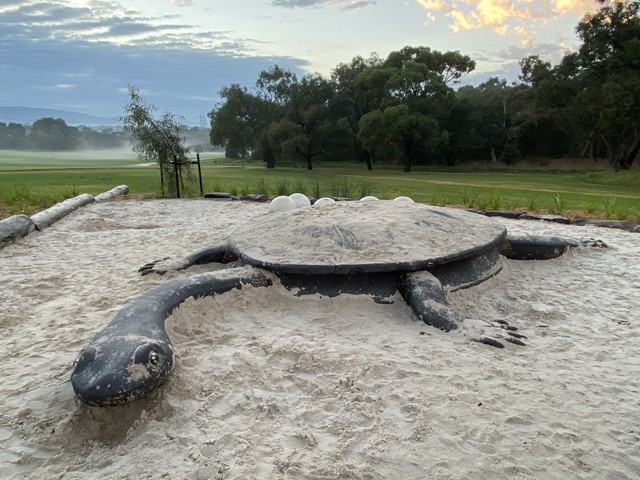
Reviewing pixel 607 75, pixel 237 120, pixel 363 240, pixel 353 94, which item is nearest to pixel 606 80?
pixel 607 75

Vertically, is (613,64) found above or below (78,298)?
above

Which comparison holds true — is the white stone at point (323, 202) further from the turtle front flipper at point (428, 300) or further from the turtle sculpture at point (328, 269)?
the turtle front flipper at point (428, 300)

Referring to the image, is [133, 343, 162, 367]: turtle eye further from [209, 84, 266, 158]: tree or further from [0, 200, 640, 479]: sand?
[209, 84, 266, 158]: tree

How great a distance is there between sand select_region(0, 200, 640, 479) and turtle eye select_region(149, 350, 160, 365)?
197 millimetres

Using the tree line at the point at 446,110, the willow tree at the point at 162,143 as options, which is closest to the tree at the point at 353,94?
the tree line at the point at 446,110

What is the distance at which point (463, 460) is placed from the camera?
6.21ft

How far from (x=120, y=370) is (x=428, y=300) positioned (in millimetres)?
1969

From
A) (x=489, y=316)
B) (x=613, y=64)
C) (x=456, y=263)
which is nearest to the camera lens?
(x=489, y=316)

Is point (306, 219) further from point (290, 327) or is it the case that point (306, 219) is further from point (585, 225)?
point (585, 225)

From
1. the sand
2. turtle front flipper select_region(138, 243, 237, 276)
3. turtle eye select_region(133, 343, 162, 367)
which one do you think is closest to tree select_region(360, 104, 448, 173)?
turtle front flipper select_region(138, 243, 237, 276)

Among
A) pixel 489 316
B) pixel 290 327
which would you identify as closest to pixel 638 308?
pixel 489 316

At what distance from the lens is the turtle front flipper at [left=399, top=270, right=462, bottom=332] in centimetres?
307

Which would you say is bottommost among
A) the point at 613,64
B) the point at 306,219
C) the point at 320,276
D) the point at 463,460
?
the point at 463,460

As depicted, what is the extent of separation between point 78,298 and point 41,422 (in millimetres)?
1783
